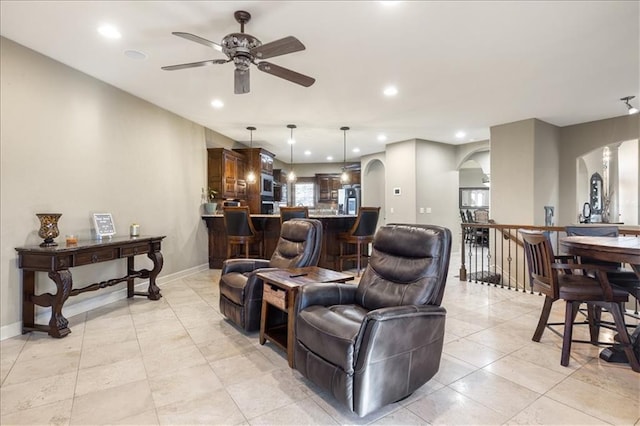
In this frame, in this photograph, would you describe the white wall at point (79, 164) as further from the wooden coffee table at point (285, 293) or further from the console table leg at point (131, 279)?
A: the wooden coffee table at point (285, 293)

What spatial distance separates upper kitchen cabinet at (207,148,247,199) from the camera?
641 centimetres

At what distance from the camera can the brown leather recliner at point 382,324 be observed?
175 cm

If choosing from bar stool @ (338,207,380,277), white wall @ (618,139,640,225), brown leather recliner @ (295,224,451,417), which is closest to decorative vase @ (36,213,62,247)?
brown leather recliner @ (295,224,451,417)

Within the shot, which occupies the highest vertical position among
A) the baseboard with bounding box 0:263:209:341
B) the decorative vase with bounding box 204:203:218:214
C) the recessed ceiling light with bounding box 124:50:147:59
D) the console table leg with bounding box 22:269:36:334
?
the recessed ceiling light with bounding box 124:50:147:59

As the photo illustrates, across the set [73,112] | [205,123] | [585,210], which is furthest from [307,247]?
[585,210]

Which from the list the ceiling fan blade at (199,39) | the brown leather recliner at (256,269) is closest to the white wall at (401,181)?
the brown leather recliner at (256,269)

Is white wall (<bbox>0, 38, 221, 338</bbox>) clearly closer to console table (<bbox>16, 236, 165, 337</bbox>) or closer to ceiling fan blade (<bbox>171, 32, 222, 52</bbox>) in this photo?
console table (<bbox>16, 236, 165, 337</bbox>)

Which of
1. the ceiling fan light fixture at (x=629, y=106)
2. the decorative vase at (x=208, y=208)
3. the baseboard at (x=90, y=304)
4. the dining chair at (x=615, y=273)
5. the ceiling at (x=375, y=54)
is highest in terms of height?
the ceiling at (x=375, y=54)

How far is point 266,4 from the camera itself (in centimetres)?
251

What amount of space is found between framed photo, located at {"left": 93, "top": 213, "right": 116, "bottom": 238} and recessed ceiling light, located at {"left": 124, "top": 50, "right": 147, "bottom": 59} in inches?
74.9

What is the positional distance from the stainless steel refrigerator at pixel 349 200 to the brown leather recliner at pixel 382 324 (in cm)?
710

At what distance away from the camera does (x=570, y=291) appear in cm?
247

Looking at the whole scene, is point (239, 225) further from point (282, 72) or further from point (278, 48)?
point (278, 48)

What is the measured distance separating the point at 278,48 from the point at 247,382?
100 inches
